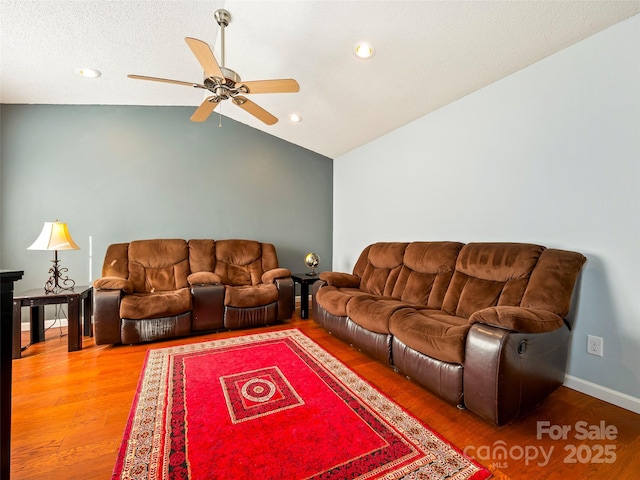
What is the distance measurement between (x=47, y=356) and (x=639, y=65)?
5066 mm

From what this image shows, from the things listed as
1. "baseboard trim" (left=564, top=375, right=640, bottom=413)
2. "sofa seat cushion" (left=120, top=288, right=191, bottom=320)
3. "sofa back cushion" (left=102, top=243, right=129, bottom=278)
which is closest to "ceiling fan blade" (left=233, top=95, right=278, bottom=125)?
"sofa seat cushion" (left=120, top=288, right=191, bottom=320)

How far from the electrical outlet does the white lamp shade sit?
15.0 feet

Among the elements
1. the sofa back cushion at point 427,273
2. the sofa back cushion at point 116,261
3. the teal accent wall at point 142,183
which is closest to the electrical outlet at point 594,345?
the sofa back cushion at point 427,273

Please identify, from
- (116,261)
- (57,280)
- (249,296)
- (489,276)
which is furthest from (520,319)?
(57,280)

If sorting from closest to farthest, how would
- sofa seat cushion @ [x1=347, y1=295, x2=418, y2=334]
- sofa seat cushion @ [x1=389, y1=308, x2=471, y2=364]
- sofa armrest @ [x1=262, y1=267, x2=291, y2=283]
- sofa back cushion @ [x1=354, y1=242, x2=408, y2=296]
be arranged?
sofa seat cushion @ [x1=389, y1=308, x2=471, y2=364] < sofa seat cushion @ [x1=347, y1=295, x2=418, y2=334] < sofa back cushion @ [x1=354, y1=242, x2=408, y2=296] < sofa armrest @ [x1=262, y1=267, x2=291, y2=283]

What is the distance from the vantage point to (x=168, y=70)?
3.14m

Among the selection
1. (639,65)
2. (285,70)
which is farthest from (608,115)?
(285,70)

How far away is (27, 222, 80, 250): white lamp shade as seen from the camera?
9.50 feet

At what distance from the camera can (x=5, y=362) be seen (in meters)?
1.11

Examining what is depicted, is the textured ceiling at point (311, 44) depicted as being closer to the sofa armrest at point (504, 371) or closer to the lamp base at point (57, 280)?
the lamp base at point (57, 280)

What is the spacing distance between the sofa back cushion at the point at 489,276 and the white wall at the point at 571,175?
0.26 m

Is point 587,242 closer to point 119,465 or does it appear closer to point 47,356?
point 119,465

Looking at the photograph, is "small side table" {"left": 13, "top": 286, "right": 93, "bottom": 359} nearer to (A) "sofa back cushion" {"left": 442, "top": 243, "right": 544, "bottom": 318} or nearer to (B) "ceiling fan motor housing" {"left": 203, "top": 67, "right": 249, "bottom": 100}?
(B) "ceiling fan motor housing" {"left": 203, "top": 67, "right": 249, "bottom": 100}

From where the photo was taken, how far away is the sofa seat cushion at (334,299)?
2.88 metres
